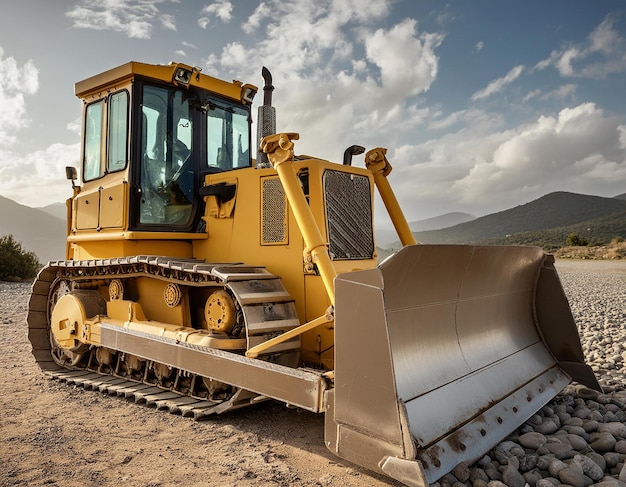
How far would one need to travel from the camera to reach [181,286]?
191 inches

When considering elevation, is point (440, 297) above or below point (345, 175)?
below

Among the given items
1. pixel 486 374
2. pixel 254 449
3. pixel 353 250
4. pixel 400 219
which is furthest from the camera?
pixel 400 219

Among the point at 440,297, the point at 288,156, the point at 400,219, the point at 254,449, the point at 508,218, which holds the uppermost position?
the point at 508,218

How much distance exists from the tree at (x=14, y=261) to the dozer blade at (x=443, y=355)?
720 inches

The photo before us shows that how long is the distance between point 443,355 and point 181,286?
96.3 inches

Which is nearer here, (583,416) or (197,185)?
(583,416)

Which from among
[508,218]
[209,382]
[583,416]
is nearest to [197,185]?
[209,382]

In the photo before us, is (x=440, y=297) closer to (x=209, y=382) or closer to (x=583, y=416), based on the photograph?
(x=583, y=416)

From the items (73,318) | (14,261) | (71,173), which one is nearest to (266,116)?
(71,173)

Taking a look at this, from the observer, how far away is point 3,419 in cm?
434

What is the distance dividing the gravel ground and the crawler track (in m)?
0.19

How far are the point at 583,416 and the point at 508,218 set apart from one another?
89193 millimetres

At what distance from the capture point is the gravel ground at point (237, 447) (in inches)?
125

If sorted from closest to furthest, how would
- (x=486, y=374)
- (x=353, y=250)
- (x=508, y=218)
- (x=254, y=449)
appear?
(x=254, y=449)
(x=486, y=374)
(x=353, y=250)
(x=508, y=218)
